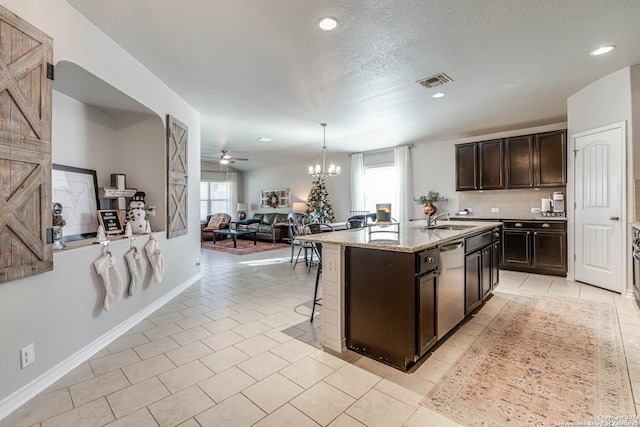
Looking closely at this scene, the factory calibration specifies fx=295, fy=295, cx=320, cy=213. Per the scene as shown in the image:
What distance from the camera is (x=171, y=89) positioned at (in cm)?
386

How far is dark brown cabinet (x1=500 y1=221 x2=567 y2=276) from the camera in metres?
4.68

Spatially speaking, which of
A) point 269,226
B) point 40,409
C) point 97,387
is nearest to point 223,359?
point 97,387

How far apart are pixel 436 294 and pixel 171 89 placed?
3958mm

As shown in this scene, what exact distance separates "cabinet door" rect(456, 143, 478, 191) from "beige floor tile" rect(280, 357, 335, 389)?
16.0ft

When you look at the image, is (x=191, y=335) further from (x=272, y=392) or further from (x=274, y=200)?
(x=274, y=200)

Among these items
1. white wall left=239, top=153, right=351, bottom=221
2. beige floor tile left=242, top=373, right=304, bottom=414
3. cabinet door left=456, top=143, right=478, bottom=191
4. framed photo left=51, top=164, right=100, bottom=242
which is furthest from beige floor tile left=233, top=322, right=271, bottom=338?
white wall left=239, top=153, right=351, bottom=221

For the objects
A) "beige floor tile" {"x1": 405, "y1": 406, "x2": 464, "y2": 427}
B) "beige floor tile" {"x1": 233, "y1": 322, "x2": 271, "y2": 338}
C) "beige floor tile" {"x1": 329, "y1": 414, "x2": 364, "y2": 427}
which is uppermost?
"beige floor tile" {"x1": 233, "y1": 322, "x2": 271, "y2": 338}

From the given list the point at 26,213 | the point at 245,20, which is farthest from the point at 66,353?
the point at 245,20

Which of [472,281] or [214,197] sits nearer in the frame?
[472,281]

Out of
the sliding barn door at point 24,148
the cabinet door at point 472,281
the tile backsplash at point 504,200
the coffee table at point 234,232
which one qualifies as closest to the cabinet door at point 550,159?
the tile backsplash at point 504,200

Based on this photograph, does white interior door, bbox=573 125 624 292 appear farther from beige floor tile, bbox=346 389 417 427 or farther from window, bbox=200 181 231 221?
window, bbox=200 181 231 221

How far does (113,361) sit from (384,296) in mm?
2185

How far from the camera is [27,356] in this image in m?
1.88

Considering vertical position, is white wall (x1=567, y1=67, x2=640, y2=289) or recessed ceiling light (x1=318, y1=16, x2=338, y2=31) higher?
recessed ceiling light (x1=318, y1=16, x2=338, y2=31)
